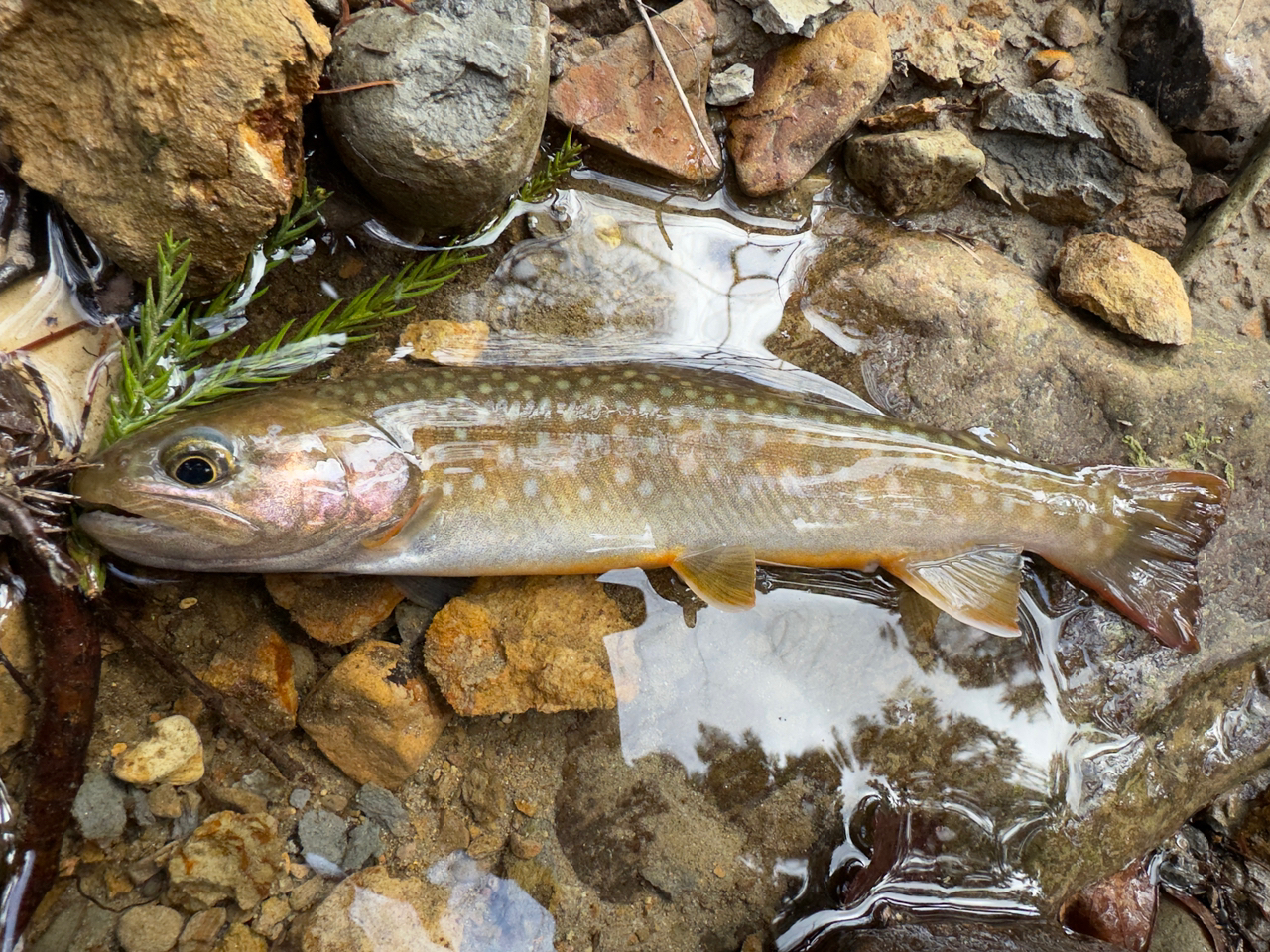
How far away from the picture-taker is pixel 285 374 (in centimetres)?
360

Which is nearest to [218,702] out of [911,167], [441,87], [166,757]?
[166,757]

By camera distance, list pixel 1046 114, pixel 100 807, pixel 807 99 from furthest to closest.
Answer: pixel 1046 114
pixel 807 99
pixel 100 807

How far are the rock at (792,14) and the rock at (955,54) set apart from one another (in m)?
0.58

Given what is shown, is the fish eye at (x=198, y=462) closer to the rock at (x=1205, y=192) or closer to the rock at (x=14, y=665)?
the rock at (x=14, y=665)

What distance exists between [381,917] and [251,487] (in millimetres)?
1868

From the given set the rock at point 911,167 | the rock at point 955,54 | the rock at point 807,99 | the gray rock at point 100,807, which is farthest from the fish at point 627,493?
the rock at point 955,54

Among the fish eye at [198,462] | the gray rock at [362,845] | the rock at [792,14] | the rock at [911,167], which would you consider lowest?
the gray rock at [362,845]

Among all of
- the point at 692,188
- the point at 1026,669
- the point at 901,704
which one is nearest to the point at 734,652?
the point at 901,704

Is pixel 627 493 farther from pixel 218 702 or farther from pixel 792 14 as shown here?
pixel 792 14

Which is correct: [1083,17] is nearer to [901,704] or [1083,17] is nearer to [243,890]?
[901,704]

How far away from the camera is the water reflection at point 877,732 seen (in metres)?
3.74

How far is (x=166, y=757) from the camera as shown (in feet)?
11.1

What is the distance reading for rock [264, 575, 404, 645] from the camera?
11.6 ft

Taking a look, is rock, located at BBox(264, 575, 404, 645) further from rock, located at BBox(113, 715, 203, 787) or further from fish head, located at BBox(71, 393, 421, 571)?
rock, located at BBox(113, 715, 203, 787)
